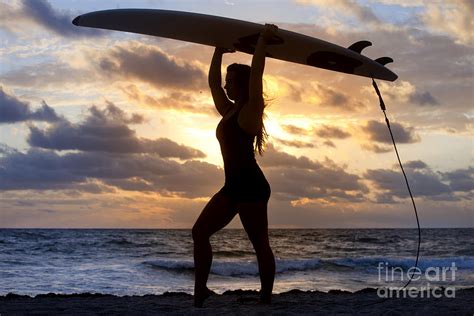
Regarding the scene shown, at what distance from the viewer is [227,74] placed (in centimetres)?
430

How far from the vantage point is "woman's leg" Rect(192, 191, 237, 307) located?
412 centimetres

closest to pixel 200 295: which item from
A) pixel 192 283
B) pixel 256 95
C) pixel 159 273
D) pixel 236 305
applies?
pixel 236 305

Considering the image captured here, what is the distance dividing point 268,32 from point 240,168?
94cm

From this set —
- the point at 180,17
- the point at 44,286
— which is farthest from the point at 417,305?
the point at 44,286

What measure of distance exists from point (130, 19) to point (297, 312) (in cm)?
237

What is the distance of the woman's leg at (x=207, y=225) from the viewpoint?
412cm

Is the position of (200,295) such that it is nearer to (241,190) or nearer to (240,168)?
(241,190)

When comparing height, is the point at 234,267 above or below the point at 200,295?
below

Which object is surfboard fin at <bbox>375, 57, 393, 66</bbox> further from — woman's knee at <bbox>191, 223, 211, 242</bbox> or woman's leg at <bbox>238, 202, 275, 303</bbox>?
woman's knee at <bbox>191, 223, 211, 242</bbox>

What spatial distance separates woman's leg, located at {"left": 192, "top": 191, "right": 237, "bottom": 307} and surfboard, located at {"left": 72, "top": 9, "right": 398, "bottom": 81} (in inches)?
47.1

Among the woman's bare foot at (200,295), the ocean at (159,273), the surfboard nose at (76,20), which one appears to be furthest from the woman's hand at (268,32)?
the ocean at (159,273)

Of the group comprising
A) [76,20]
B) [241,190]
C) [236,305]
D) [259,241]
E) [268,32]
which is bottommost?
[236,305]

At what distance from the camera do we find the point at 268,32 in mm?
4180

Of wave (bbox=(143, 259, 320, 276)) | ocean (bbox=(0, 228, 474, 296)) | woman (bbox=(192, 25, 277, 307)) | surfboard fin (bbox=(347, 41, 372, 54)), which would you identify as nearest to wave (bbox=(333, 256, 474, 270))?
ocean (bbox=(0, 228, 474, 296))
